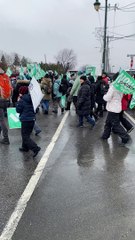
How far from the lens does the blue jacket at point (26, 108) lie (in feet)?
21.6

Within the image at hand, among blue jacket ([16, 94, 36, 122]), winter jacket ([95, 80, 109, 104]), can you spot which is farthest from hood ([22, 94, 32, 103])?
winter jacket ([95, 80, 109, 104])

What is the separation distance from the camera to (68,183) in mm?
5039

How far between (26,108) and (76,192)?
8.44ft

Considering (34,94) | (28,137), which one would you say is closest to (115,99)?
(34,94)

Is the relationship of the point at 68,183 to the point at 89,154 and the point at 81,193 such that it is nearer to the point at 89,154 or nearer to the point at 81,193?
the point at 81,193

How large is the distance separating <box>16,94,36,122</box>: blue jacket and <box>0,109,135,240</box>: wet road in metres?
0.84

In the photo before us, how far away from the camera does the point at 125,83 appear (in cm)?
723

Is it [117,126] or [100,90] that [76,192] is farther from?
[100,90]

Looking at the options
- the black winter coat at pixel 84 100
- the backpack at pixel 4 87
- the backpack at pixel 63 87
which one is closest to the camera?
the backpack at pixel 4 87

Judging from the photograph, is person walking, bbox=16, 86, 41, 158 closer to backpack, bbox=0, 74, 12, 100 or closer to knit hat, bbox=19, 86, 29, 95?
knit hat, bbox=19, 86, 29, 95

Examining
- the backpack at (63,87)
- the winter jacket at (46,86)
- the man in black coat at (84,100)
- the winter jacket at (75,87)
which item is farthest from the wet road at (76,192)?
the backpack at (63,87)

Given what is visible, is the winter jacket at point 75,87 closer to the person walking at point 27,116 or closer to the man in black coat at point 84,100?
the man in black coat at point 84,100

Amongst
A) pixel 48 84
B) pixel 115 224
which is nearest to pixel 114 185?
pixel 115 224

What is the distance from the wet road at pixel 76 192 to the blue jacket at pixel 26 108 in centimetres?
84
